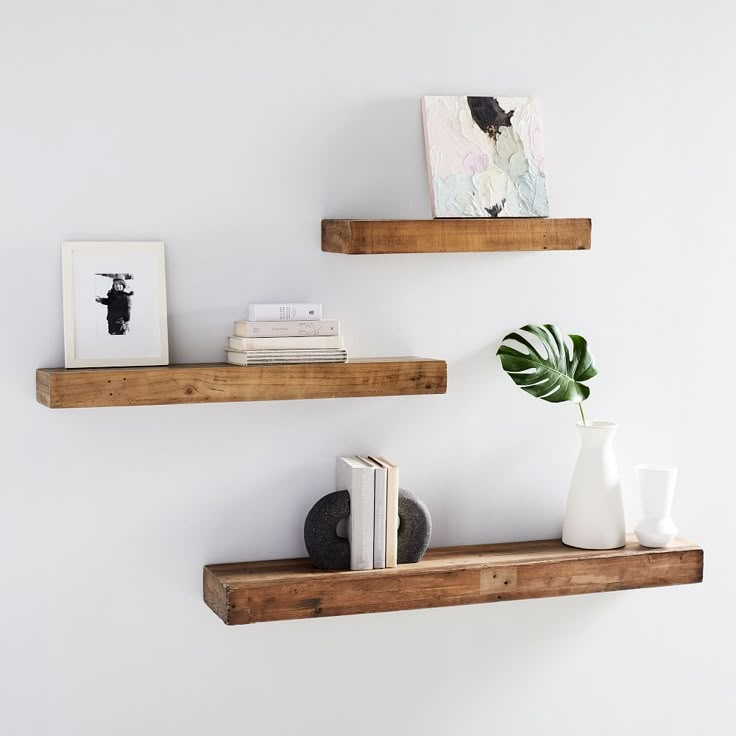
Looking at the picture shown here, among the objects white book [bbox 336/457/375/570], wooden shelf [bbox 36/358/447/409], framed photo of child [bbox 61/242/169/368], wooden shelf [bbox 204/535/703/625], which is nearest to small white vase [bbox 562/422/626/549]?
wooden shelf [bbox 204/535/703/625]

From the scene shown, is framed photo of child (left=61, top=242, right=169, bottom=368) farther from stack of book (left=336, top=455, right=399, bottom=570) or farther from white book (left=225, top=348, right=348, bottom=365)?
stack of book (left=336, top=455, right=399, bottom=570)

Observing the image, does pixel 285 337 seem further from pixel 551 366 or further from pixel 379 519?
pixel 551 366

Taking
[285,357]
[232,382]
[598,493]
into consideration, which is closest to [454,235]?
[285,357]

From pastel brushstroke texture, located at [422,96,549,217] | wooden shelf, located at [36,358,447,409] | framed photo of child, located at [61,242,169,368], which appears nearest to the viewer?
wooden shelf, located at [36,358,447,409]

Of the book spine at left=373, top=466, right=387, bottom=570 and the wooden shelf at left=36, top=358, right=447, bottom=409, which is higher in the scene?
the wooden shelf at left=36, top=358, right=447, bottom=409

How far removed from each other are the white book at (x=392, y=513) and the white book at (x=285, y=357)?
0.78 ft

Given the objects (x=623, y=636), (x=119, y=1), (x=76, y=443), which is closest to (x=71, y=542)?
(x=76, y=443)

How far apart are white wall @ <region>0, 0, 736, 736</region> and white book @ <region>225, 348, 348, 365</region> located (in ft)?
0.38

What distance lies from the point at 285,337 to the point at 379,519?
0.40 meters

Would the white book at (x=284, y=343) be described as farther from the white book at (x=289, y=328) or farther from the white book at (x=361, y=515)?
the white book at (x=361, y=515)

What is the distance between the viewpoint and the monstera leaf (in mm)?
2166

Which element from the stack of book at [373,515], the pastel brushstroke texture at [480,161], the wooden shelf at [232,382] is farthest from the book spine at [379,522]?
the pastel brushstroke texture at [480,161]

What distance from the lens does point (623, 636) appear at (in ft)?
7.97

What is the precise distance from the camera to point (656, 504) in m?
2.24
